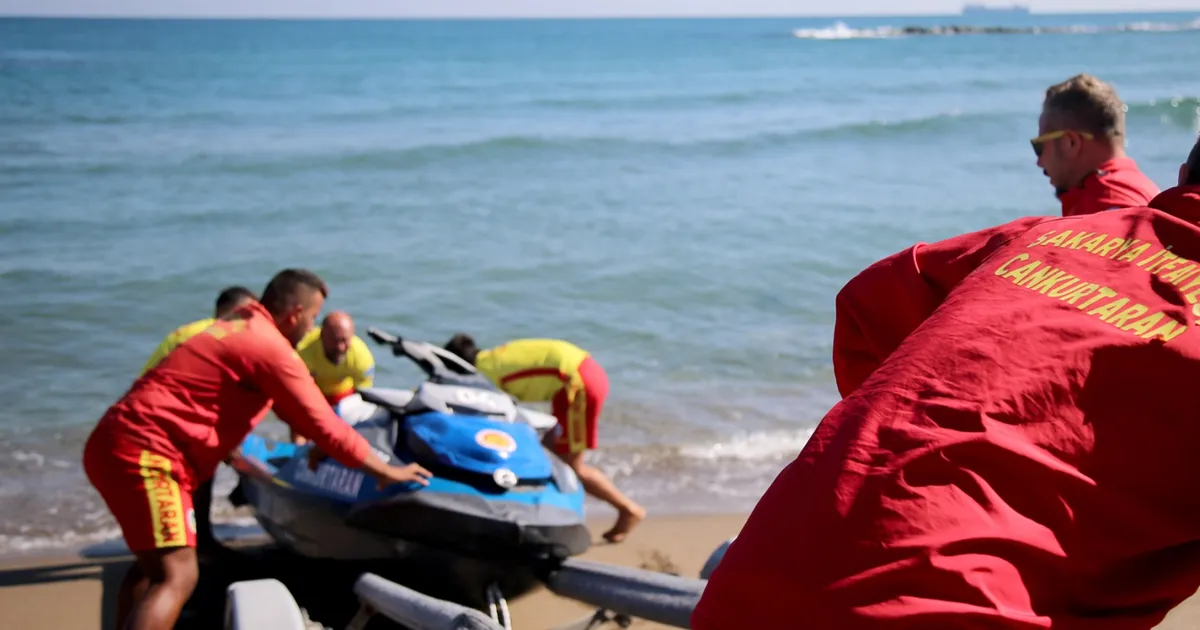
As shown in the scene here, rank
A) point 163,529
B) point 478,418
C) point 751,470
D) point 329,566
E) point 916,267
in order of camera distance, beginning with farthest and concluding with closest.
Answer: point 751,470 → point 329,566 → point 478,418 → point 163,529 → point 916,267

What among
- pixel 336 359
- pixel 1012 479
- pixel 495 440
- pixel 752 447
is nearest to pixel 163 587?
pixel 495 440

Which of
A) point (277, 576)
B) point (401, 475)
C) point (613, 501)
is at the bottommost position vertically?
point (613, 501)

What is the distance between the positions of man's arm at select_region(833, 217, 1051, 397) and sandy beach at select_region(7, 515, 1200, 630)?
3.24m

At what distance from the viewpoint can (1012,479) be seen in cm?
127

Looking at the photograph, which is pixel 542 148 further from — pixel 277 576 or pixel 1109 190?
pixel 1109 190

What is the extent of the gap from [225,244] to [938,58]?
53.8 metres

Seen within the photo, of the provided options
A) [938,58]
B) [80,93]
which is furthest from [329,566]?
[938,58]

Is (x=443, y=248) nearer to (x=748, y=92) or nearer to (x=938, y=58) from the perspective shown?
(x=748, y=92)

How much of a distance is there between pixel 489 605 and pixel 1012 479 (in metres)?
3.40

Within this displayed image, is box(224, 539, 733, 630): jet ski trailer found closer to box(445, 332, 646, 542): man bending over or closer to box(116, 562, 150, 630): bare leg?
box(116, 562, 150, 630): bare leg

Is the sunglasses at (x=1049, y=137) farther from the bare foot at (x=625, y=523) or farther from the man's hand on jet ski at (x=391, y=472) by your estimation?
the bare foot at (x=625, y=523)

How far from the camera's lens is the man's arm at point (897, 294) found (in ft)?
5.23

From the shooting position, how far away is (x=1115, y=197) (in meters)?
3.57

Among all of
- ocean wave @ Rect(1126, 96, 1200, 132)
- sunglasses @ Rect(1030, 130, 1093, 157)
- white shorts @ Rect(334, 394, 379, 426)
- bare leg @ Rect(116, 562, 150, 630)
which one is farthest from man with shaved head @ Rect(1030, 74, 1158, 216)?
ocean wave @ Rect(1126, 96, 1200, 132)
